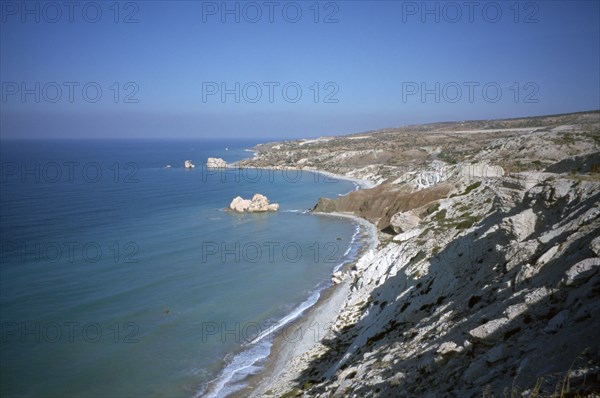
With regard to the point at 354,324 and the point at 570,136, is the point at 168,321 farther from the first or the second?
the point at 570,136

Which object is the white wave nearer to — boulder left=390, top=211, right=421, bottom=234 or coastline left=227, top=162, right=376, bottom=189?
boulder left=390, top=211, right=421, bottom=234

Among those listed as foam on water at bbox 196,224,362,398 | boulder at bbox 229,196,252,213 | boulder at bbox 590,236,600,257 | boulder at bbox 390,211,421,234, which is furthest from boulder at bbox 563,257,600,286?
boulder at bbox 229,196,252,213

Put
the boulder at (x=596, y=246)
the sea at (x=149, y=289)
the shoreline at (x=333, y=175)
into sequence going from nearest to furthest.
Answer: the boulder at (x=596, y=246) < the sea at (x=149, y=289) < the shoreline at (x=333, y=175)

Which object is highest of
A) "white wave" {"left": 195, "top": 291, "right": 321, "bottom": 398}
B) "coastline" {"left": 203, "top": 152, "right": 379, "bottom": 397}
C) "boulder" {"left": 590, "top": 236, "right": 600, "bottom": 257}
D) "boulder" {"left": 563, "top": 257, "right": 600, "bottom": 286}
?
"boulder" {"left": 590, "top": 236, "right": 600, "bottom": 257}

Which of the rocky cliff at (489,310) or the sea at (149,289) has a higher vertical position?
the rocky cliff at (489,310)

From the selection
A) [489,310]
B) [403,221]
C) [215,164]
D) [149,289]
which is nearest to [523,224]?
[489,310]

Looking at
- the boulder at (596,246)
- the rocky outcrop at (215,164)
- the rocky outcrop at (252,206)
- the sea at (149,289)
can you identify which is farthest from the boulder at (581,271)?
the rocky outcrop at (215,164)

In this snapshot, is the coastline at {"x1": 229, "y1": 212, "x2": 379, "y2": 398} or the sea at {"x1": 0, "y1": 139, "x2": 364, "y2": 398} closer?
the coastline at {"x1": 229, "y1": 212, "x2": 379, "y2": 398}

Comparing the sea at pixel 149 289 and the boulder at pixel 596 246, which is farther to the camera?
the sea at pixel 149 289

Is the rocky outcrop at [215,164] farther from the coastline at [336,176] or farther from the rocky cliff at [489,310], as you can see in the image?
the rocky cliff at [489,310]
